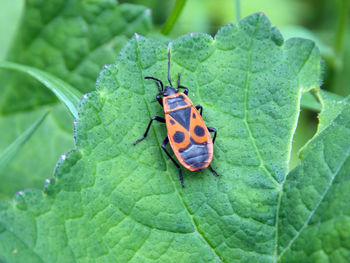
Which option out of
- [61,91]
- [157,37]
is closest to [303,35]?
[157,37]

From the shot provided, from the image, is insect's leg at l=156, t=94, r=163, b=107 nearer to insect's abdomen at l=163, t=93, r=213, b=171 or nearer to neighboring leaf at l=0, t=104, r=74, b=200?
Result: insect's abdomen at l=163, t=93, r=213, b=171

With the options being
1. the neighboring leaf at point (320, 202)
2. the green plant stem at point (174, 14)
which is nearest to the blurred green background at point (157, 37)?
the green plant stem at point (174, 14)

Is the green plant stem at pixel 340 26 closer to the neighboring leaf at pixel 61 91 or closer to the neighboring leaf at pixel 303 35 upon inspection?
the neighboring leaf at pixel 303 35

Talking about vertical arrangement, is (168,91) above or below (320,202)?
above

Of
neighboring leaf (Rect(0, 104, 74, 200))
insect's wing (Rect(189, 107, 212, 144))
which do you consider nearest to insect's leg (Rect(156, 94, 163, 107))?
insect's wing (Rect(189, 107, 212, 144))

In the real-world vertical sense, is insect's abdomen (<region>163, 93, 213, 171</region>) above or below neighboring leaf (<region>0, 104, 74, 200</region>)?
above

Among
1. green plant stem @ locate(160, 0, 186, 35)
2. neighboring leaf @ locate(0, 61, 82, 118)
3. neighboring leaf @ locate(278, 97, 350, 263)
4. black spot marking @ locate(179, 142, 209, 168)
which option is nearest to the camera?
neighboring leaf @ locate(278, 97, 350, 263)

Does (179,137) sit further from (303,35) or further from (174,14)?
(303,35)

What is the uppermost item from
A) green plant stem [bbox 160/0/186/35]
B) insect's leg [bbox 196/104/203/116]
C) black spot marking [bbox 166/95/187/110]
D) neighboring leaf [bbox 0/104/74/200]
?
green plant stem [bbox 160/0/186/35]
